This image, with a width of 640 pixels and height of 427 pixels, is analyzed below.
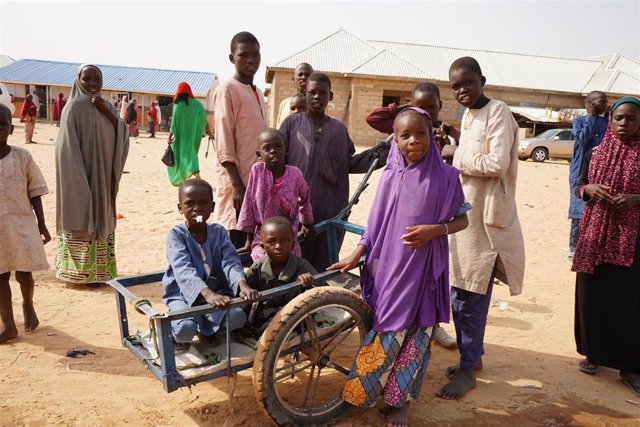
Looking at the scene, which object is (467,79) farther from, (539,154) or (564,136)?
(564,136)

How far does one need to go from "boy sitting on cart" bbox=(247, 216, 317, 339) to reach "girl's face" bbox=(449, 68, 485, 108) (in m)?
1.37

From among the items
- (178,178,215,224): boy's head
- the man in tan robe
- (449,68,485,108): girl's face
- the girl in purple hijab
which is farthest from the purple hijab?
(178,178,215,224): boy's head

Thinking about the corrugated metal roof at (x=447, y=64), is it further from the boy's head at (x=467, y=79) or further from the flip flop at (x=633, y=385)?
the flip flop at (x=633, y=385)

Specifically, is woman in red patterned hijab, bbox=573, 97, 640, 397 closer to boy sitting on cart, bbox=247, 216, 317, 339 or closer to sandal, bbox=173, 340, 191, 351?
boy sitting on cart, bbox=247, 216, 317, 339

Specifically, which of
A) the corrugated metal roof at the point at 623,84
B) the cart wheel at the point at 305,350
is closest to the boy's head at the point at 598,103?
the cart wheel at the point at 305,350

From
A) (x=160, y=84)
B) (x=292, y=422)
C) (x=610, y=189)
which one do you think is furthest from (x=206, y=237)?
(x=160, y=84)

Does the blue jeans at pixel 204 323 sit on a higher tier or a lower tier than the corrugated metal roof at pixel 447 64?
lower

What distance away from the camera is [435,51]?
3003 cm

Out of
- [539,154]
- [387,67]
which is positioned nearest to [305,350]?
[539,154]

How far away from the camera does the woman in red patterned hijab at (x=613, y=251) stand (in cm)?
335

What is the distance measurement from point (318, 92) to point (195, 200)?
1.23 m

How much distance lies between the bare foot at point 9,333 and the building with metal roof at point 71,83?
93.2 feet

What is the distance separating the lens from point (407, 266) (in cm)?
275

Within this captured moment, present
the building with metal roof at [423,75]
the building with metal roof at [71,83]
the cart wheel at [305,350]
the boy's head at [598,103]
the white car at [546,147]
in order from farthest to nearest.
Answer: the building with metal roof at [71,83]
the building with metal roof at [423,75]
the white car at [546,147]
the boy's head at [598,103]
the cart wheel at [305,350]
